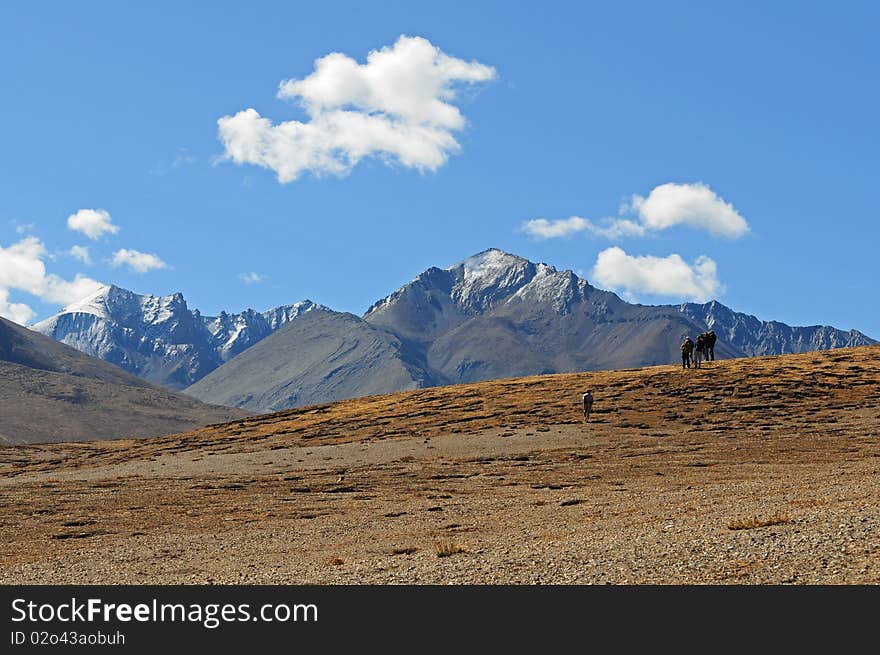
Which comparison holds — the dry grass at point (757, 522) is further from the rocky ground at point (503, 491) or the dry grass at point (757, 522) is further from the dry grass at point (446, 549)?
the dry grass at point (446, 549)

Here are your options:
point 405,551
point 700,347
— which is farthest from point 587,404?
point 405,551

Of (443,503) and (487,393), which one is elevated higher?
(487,393)

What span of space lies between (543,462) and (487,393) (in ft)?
99.1

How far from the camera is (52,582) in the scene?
1905 cm

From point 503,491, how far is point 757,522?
46.1ft

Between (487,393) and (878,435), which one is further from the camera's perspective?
(487,393)

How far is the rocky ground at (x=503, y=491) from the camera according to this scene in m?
17.6

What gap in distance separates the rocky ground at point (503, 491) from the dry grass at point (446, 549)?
0.08 m

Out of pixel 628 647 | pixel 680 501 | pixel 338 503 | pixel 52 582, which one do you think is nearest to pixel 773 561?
pixel 628 647

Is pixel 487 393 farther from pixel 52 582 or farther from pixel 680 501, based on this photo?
pixel 52 582

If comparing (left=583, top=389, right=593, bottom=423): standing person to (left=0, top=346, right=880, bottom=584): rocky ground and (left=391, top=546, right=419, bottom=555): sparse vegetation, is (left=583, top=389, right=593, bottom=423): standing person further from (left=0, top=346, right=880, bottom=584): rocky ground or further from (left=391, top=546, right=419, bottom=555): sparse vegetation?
(left=391, top=546, right=419, bottom=555): sparse vegetation

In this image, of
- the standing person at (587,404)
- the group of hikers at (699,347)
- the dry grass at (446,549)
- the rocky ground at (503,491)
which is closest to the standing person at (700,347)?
the group of hikers at (699,347)

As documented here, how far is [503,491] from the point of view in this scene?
3234cm

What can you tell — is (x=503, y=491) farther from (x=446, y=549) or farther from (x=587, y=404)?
(x=587, y=404)
